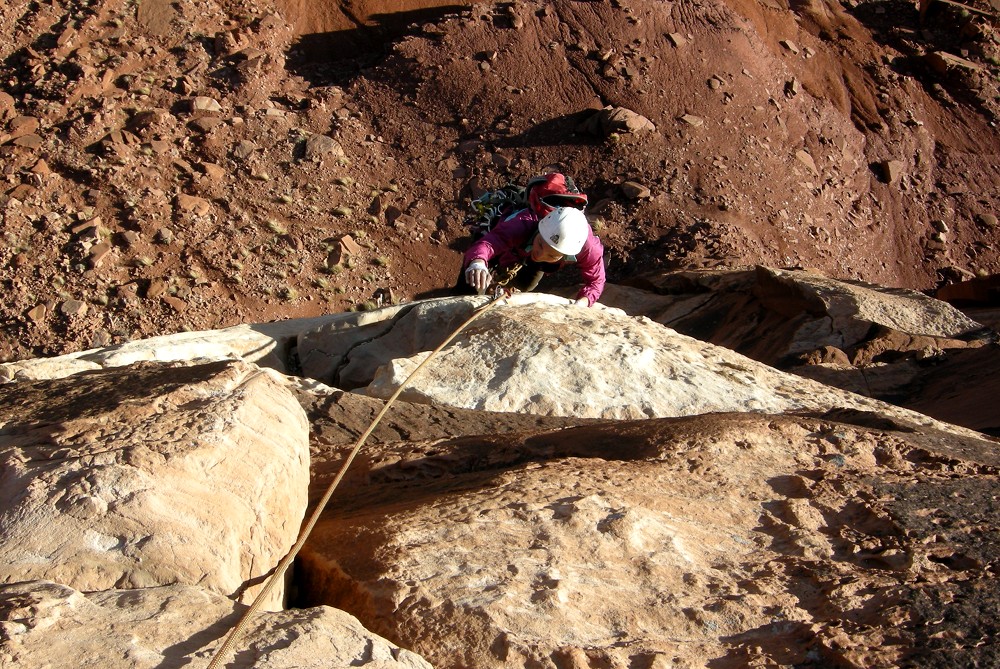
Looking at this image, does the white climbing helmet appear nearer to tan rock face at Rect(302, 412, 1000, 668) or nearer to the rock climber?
the rock climber

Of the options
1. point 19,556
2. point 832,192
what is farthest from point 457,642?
point 832,192

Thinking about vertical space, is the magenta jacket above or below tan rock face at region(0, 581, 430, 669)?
above

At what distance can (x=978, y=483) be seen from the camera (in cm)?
296

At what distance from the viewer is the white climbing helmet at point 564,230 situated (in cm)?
485

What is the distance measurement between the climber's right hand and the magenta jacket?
0.35ft

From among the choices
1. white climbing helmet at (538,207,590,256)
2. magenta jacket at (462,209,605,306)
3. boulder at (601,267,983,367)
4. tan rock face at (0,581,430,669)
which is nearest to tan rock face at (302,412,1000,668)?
tan rock face at (0,581,430,669)

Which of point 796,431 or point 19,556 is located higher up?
point 796,431

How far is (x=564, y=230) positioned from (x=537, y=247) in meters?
0.24

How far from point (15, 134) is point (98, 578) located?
9717mm

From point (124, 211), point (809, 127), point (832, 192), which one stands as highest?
point (809, 127)

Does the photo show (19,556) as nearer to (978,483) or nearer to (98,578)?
(98,578)

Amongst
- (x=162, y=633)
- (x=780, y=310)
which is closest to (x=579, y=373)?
(x=162, y=633)

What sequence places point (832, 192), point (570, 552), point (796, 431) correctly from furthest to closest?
point (832, 192), point (796, 431), point (570, 552)

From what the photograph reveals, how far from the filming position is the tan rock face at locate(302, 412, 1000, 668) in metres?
2.23
